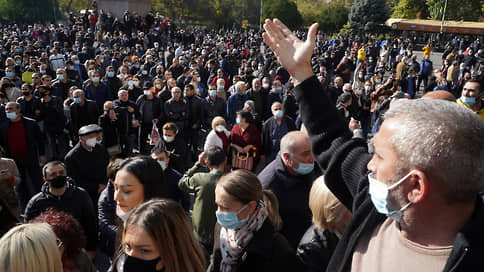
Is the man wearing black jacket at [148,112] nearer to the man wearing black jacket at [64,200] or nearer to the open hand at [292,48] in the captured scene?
the man wearing black jacket at [64,200]

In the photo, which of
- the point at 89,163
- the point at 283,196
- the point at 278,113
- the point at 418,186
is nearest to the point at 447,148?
the point at 418,186

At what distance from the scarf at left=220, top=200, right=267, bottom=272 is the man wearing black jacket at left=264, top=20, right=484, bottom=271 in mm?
1136

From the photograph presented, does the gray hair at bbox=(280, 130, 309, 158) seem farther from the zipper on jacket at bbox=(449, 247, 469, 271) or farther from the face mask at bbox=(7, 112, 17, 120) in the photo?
the face mask at bbox=(7, 112, 17, 120)

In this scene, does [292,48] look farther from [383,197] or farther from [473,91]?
[473,91]

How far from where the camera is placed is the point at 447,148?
1.23 metres

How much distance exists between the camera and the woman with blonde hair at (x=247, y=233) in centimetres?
254

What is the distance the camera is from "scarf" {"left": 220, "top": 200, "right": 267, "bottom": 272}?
270 cm

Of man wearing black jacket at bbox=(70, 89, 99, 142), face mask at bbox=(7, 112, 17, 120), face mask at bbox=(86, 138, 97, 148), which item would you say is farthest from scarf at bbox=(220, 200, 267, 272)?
man wearing black jacket at bbox=(70, 89, 99, 142)

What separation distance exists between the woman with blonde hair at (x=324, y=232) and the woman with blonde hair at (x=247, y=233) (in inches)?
4.2

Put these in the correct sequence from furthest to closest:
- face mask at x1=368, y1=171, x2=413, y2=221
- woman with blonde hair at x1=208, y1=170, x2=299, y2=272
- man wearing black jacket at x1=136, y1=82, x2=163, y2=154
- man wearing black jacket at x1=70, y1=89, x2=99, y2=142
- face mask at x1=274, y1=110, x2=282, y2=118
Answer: man wearing black jacket at x1=136, y1=82, x2=163, y2=154 → man wearing black jacket at x1=70, y1=89, x2=99, y2=142 → face mask at x1=274, y1=110, x2=282, y2=118 → woman with blonde hair at x1=208, y1=170, x2=299, y2=272 → face mask at x1=368, y1=171, x2=413, y2=221

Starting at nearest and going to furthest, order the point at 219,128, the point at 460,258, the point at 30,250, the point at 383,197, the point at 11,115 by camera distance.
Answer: the point at 460,258 → the point at 383,197 → the point at 30,250 → the point at 11,115 → the point at 219,128

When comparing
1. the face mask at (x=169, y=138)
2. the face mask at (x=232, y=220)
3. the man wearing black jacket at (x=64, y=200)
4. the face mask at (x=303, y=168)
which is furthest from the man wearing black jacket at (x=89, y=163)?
the face mask at (x=232, y=220)

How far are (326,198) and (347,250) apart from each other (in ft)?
3.51

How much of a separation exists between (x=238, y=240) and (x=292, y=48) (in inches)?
58.9
